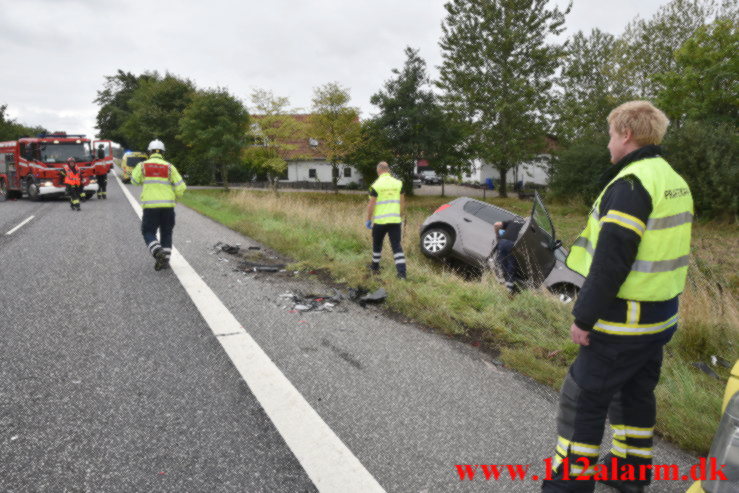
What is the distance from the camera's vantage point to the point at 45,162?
740 inches

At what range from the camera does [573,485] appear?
2131mm

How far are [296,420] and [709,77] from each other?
1187 inches

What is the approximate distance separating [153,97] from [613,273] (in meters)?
55.7

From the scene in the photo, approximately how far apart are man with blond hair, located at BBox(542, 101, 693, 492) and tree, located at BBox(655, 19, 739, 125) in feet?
90.3

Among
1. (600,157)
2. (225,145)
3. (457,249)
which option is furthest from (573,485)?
(225,145)

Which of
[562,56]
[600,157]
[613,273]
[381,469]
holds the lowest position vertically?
[381,469]

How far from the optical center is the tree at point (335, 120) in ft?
123

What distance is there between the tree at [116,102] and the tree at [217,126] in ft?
171

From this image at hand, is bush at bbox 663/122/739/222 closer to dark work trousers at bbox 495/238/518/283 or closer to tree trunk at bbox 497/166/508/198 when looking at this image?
tree trunk at bbox 497/166/508/198

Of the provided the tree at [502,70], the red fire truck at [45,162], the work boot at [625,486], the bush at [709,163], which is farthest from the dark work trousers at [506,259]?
the tree at [502,70]

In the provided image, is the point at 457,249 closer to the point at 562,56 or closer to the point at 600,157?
the point at 600,157

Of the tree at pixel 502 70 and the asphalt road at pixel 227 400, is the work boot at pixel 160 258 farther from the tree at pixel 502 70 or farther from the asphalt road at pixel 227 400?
the tree at pixel 502 70

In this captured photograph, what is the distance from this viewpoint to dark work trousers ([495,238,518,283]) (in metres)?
7.14

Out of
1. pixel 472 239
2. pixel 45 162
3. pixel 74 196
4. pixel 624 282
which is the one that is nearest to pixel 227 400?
pixel 624 282
